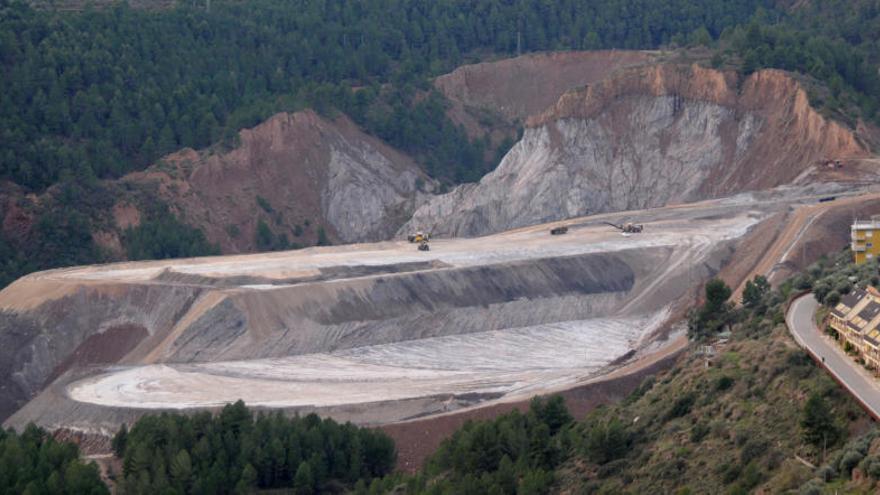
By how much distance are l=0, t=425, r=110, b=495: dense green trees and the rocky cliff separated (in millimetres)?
48316

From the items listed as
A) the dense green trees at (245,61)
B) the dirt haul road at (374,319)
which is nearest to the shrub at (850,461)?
the dirt haul road at (374,319)

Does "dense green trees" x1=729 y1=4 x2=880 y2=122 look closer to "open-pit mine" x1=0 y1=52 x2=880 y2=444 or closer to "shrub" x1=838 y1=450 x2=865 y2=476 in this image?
"open-pit mine" x1=0 y1=52 x2=880 y2=444

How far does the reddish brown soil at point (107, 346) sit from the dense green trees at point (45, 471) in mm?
17010

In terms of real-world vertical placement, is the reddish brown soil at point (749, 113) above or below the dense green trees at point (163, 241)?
above

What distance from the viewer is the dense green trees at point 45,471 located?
56.3 metres

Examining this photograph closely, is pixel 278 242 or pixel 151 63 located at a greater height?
pixel 151 63

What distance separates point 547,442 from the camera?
5006 centimetres

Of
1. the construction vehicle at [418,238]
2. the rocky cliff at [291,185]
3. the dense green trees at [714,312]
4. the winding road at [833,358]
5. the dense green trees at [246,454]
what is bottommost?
the rocky cliff at [291,185]

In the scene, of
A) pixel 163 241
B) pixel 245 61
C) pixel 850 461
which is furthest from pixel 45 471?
pixel 245 61

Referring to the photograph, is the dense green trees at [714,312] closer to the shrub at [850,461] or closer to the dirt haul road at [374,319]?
the dirt haul road at [374,319]

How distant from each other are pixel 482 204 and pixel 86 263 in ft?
73.9

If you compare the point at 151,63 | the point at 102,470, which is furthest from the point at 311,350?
the point at 151,63

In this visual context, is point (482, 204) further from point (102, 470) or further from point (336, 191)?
point (102, 470)

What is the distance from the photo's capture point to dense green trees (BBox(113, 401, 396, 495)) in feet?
188
